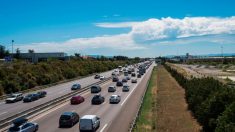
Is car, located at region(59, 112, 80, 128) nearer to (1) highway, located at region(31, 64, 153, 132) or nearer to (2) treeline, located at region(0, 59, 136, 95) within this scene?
(1) highway, located at region(31, 64, 153, 132)

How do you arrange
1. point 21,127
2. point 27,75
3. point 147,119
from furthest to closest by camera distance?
point 27,75, point 147,119, point 21,127

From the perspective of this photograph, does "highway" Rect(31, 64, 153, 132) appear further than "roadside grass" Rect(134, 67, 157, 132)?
No

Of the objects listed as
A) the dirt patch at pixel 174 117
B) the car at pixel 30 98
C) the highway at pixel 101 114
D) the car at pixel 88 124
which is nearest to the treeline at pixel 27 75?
the car at pixel 30 98

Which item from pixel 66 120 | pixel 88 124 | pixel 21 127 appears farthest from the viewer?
pixel 66 120

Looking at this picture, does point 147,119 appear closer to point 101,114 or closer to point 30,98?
point 101,114

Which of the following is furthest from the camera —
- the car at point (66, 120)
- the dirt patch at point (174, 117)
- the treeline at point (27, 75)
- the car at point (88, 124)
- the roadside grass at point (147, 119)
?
the treeline at point (27, 75)

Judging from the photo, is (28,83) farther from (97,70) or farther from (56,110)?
(97,70)

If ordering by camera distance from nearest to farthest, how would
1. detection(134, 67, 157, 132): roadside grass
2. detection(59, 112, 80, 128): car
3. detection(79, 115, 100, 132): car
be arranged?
detection(79, 115, 100, 132): car < detection(59, 112, 80, 128): car < detection(134, 67, 157, 132): roadside grass

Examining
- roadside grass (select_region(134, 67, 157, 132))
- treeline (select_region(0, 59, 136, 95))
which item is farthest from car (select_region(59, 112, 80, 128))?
treeline (select_region(0, 59, 136, 95))

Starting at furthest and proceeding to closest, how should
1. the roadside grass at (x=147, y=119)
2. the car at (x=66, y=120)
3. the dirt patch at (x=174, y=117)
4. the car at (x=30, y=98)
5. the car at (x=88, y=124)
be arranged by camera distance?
1. the car at (x=30, y=98)
2. the dirt patch at (x=174, y=117)
3. the roadside grass at (x=147, y=119)
4. the car at (x=66, y=120)
5. the car at (x=88, y=124)

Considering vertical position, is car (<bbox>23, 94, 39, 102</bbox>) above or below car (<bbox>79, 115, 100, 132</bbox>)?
below

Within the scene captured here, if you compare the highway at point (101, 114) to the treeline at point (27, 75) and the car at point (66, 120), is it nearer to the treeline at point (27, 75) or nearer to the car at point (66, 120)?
the car at point (66, 120)

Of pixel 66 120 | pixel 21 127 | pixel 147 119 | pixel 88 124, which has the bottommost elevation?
pixel 147 119

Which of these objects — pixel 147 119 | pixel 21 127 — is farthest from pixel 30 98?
pixel 21 127
